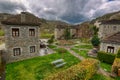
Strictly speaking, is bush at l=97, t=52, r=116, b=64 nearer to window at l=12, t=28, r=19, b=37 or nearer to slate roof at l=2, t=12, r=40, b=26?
slate roof at l=2, t=12, r=40, b=26

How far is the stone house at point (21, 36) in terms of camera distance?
18406 millimetres

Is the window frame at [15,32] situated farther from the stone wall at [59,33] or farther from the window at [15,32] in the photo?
the stone wall at [59,33]

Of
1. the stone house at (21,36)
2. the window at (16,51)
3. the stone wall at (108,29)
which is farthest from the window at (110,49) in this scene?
the window at (16,51)

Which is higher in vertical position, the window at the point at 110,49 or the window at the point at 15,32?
the window at the point at 15,32

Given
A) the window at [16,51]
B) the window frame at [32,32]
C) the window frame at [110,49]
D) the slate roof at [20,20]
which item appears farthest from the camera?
the window frame at [110,49]

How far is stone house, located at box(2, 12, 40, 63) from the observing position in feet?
60.4

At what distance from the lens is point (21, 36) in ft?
65.0

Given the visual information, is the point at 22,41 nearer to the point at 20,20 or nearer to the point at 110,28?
the point at 20,20

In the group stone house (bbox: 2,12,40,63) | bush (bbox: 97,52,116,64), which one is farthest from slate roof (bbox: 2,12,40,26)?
bush (bbox: 97,52,116,64)

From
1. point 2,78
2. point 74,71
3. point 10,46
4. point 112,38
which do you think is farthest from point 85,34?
point 2,78

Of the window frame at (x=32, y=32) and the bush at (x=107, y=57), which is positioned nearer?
the bush at (x=107, y=57)

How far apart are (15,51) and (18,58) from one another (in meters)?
1.46

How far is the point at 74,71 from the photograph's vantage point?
10.3 meters

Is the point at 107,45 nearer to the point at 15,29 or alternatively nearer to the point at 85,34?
the point at 15,29
